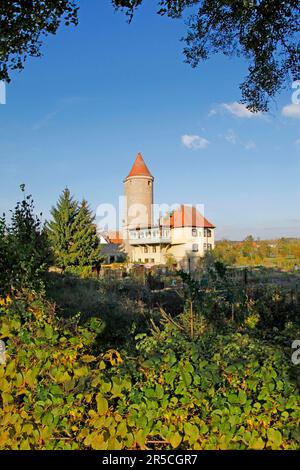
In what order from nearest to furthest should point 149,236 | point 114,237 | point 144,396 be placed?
point 144,396, point 149,236, point 114,237

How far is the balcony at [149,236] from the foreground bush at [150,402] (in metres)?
38.5

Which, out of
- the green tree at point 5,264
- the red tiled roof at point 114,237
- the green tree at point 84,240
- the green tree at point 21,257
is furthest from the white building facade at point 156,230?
the green tree at point 5,264

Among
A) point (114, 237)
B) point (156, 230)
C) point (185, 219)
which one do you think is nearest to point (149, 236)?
point (156, 230)

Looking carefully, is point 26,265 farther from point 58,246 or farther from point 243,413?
point 58,246

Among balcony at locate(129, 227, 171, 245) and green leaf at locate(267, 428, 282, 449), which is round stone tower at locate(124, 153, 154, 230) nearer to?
balcony at locate(129, 227, 171, 245)

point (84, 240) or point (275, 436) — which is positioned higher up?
point (84, 240)

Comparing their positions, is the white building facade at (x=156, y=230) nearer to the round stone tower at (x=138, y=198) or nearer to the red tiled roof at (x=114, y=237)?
the round stone tower at (x=138, y=198)

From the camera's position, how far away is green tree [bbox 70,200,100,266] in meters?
31.6

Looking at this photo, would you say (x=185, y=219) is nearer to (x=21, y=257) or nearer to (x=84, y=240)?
(x=84, y=240)

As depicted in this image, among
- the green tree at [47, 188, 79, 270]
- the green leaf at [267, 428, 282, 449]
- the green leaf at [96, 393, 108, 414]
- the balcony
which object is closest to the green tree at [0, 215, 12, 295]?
the green leaf at [96, 393, 108, 414]

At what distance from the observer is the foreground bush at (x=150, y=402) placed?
193cm

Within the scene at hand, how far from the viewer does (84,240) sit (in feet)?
104

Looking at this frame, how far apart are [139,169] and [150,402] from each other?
154 feet

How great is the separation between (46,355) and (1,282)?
8.10 ft
